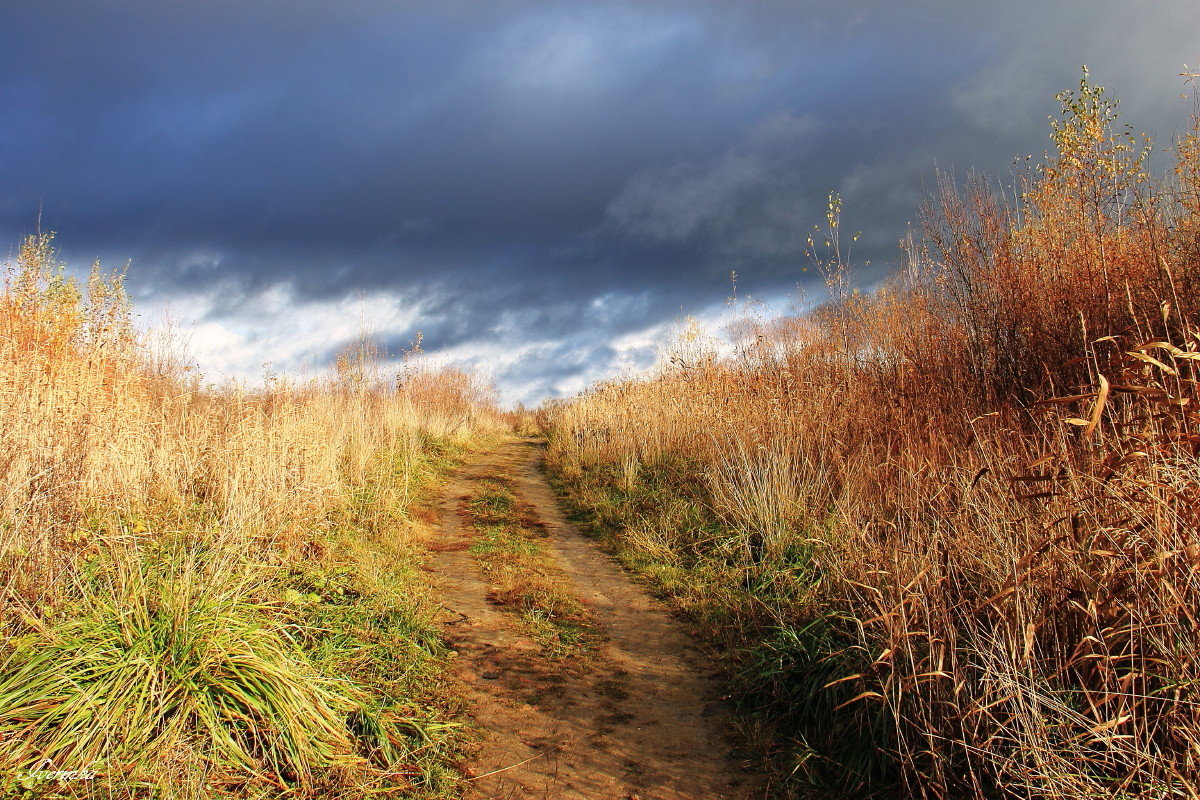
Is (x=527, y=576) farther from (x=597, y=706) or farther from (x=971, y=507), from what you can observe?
(x=971, y=507)

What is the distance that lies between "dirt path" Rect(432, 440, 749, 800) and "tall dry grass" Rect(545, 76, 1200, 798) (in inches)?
13.1

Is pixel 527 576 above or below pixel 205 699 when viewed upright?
below

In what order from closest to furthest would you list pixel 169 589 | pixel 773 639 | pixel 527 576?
pixel 169 589
pixel 773 639
pixel 527 576

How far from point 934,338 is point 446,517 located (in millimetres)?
5883

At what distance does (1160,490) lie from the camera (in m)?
2.18

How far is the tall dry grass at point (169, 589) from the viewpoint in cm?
247

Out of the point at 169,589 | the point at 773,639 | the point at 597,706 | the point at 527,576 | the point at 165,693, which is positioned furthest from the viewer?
the point at 527,576

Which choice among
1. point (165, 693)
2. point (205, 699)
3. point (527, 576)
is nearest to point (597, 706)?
point (205, 699)

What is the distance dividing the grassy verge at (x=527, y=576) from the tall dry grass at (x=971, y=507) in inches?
34.2

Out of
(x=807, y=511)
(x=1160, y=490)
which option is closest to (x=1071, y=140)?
(x=807, y=511)

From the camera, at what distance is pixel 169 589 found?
301 centimetres

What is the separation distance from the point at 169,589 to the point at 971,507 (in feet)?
12.9

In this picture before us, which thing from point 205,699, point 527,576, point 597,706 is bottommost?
point 597,706

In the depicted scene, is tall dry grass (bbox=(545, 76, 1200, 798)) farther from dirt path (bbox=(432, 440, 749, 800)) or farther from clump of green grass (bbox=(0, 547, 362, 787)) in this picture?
clump of green grass (bbox=(0, 547, 362, 787))
